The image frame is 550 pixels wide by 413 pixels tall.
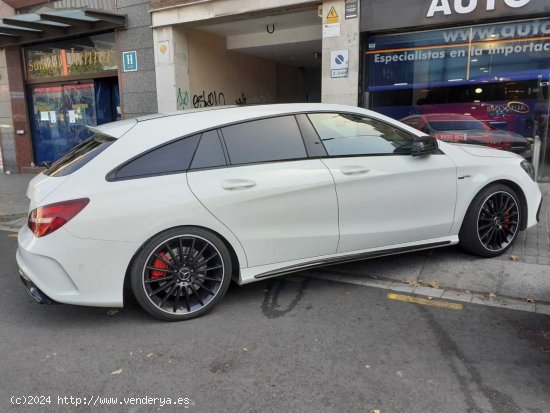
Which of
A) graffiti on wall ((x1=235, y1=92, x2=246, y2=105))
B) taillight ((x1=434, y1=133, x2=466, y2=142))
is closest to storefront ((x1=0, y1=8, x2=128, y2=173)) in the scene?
graffiti on wall ((x1=235, y1=92, x2=246, y2=105))

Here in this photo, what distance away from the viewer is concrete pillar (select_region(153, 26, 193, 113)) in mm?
10328

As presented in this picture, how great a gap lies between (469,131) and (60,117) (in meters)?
10.5

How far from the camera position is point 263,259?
12.7 ft

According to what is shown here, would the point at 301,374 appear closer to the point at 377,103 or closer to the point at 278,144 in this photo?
the point at 278,144

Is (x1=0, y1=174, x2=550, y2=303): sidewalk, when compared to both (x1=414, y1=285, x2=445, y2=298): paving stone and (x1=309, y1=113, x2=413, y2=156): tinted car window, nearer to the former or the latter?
(x1=414, y1=285, x2=445, y2=298): paving stone

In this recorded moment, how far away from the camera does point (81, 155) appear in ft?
12.2

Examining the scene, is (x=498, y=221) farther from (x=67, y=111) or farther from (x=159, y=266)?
(x=67, y=111)

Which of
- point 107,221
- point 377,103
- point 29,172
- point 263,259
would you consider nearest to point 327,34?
point 377,103

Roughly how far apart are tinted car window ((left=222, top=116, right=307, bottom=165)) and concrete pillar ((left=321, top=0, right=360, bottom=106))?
16.2ft

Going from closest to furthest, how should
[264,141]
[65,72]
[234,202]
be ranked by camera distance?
[234,202] < [264,141] < [65,72]

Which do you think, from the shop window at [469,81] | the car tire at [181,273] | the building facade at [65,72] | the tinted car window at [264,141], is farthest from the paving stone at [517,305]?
the building facade at [65,72]

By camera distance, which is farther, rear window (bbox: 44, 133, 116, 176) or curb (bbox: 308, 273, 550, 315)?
curb (bbox: 308, 273, 550, 315)

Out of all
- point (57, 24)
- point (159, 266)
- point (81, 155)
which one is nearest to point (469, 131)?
point (159, 266)

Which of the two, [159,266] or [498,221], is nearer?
[159,266]
